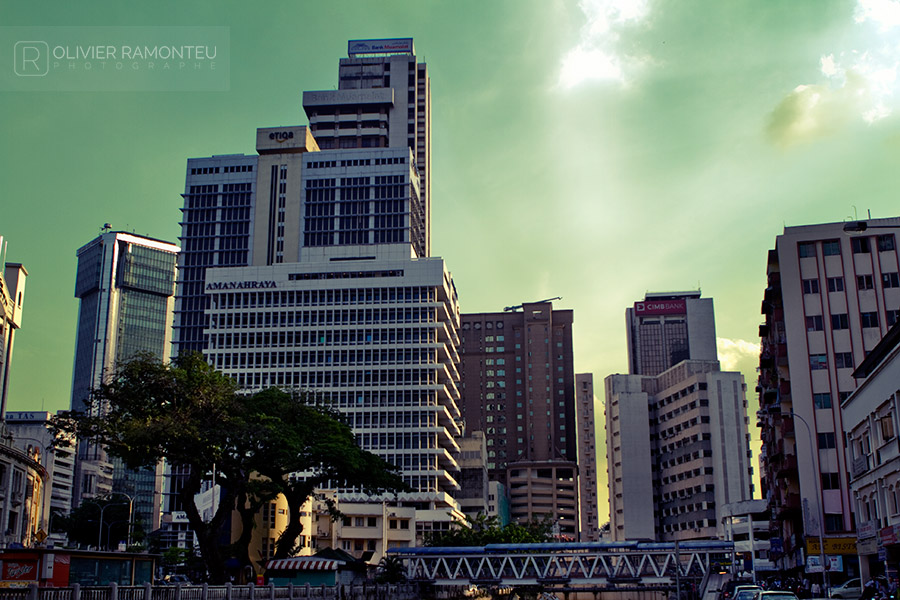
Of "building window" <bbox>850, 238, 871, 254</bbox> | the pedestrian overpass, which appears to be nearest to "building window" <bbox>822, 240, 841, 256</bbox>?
"building window" <bbox>850, 238, 871, 254</bbox>

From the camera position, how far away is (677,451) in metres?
176

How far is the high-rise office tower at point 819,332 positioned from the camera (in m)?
74.7

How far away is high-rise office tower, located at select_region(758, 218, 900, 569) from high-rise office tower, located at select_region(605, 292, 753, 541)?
83137 mm

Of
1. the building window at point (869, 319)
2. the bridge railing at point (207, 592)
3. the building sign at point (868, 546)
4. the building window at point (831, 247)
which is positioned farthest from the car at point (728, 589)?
the building window at point (831, 247)

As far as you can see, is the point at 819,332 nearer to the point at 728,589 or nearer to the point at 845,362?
the point at 845,362

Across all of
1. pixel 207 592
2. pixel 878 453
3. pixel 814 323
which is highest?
pixel 814 323

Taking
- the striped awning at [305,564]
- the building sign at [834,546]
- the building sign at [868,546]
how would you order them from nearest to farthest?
the building sign at [868,546] → the striped awning at [305,564] → the building sign at [834,546]

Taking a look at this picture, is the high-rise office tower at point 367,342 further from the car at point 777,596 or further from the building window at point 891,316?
the car at point 777,596

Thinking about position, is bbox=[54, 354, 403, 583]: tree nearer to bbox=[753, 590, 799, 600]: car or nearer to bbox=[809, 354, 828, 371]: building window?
bbox=[753, 590, 799, 600]: car

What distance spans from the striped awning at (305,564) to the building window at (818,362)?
144 ft

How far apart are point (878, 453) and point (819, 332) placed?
32578 mm

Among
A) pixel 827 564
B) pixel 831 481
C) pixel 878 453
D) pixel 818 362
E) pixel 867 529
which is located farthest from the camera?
pixel 818 362

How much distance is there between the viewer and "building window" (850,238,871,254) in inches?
3140

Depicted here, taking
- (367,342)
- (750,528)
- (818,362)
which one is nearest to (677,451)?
(750,528)
